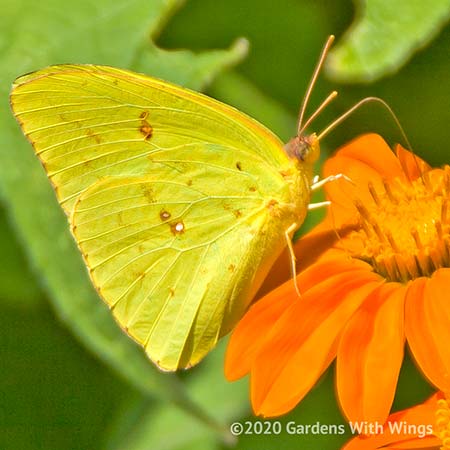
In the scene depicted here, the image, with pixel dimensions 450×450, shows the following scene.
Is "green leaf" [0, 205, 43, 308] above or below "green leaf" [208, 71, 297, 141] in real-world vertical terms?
below

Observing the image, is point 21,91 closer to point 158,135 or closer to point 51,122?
point 51,122

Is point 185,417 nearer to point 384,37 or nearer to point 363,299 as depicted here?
point 363,299

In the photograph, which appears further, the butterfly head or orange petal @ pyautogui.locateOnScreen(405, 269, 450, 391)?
the butterfly head

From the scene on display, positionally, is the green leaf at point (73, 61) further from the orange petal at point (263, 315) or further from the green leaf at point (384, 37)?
the green leaf at point (384, 37)

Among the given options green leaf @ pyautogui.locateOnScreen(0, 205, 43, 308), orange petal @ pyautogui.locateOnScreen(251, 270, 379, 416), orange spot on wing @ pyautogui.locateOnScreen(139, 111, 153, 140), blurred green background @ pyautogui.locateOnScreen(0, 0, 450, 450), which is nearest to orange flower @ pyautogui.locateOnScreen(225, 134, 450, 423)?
orange petal @ pyautogui.locateOnScreen(251, 270, 379, 416)

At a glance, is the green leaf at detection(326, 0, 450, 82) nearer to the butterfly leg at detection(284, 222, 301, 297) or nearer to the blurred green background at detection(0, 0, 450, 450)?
the blurred green background at detection(0, 0, 450, 450)

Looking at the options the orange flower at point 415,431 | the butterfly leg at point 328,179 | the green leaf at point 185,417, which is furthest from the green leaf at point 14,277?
the orange flower at point 415,431

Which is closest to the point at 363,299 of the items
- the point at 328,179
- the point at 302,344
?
the point at 302,344
